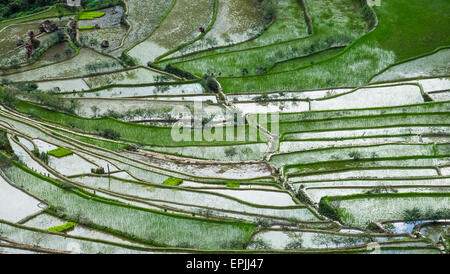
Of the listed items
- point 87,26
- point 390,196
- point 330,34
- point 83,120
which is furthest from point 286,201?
point 87,26

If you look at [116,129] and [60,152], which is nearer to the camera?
[60,152]

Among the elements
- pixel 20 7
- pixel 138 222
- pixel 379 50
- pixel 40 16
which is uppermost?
pixel 20 7

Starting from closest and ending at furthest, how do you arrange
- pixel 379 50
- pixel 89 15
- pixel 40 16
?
pixel 379 50 → pixel 89 15 → pixel 40 16

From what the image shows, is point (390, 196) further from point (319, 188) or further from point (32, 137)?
point (32, 137)

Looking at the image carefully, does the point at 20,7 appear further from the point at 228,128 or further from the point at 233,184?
the point at 233,184

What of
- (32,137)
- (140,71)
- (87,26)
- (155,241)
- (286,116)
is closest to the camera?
(155,241)

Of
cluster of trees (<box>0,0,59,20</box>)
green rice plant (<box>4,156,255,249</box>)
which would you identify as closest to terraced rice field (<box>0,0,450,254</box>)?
green rice plant (<box>4,156,255,249</box>)

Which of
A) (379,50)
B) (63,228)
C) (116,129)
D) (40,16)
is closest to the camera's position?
(63,228)

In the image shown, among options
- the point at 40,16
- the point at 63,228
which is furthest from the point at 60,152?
the point at 40,16
